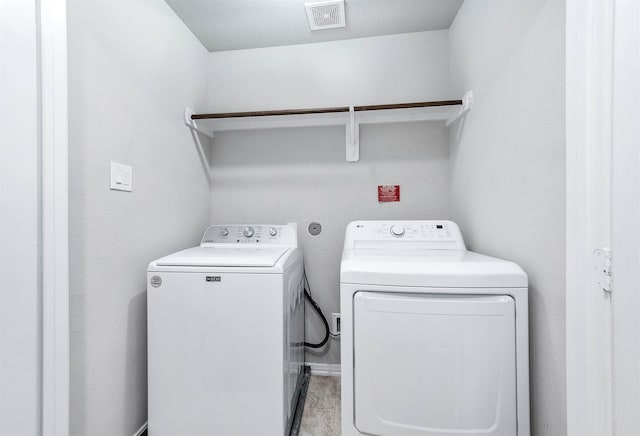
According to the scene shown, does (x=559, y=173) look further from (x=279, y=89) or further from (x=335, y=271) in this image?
(x=279, y=89)

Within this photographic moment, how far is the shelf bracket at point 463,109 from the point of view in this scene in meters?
1.47

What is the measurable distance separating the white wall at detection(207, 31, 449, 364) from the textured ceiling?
77 millimetres

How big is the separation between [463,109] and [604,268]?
1.11 metres

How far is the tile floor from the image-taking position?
137 centimetres

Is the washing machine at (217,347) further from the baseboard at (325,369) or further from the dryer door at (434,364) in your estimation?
the baseboard at (325,369)

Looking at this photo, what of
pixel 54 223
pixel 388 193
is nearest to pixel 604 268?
pixel 388 193

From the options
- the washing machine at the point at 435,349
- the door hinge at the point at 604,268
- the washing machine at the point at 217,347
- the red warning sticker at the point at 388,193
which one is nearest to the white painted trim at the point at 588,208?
the door hinge at the point at 604,268

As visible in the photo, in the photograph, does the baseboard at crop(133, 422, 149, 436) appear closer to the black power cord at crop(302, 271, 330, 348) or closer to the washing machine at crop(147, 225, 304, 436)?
the washing machine at crop(147, 225, 304, 436)

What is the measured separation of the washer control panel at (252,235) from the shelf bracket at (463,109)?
1.21 metres

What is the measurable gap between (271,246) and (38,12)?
1.32 metres

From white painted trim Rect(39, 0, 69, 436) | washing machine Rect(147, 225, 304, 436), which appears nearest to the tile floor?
washing machine Rect(147, 225, 304, 436)

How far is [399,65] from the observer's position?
1.86m

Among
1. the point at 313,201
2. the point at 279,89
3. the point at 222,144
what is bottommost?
the point at 313,201

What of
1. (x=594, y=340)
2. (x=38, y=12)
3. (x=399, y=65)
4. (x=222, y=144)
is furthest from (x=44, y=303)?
(x=399, y=65)
